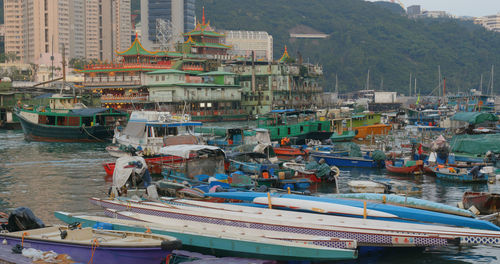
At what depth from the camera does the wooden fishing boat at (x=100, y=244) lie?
622 inches

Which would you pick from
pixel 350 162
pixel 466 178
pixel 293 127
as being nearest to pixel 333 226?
pixel 466 178

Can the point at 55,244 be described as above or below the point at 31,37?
below

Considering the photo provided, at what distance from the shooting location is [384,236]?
1795 cm

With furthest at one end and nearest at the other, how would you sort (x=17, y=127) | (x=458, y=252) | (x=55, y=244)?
(x=17, y=127) → (x=458, y=252) → (x=55, y=244)

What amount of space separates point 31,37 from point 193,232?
187m

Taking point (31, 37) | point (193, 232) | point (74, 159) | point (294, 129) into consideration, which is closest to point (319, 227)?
point (193, 232)

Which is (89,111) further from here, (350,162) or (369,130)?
(350,162)

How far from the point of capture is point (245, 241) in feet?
57.7

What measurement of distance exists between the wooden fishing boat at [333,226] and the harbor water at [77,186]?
1.16m

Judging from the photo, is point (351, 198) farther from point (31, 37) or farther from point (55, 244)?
point (31, 37)

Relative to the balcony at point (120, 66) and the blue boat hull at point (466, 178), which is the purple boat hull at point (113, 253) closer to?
the blue boat hull at point (466, 178)

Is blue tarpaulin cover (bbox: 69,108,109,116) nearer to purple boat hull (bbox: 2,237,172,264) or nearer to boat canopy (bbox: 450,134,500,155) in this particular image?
boat canopy (bbox: 450,134,500,155)

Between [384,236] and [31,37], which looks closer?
[384,236]

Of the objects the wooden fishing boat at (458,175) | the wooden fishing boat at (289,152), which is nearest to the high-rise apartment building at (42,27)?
the wooden fishing boat at (289,152)
